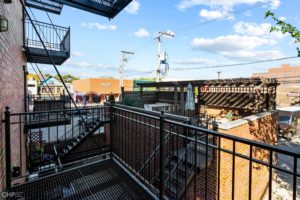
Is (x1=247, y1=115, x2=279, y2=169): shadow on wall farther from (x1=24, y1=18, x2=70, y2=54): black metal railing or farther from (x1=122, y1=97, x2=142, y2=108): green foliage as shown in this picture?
(x1=122, y1=97, x2=142, y2=108): green foliage

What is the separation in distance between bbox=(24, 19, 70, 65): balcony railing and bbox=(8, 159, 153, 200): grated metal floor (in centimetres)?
442

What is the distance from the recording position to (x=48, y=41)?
6.19m

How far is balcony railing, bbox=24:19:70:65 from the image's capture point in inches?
225

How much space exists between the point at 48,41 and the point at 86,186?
571cm

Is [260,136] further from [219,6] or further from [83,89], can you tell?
[83,89]

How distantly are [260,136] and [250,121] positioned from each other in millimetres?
1170

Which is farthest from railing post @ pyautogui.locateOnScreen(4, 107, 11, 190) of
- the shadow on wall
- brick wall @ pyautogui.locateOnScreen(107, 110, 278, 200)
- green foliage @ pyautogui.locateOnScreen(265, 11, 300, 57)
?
green foliage @ pyautogui.locateOnScreen(265, 11, 300, 57)

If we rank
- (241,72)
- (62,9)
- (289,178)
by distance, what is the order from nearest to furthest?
(62,9) → (289,178) → (241,72)

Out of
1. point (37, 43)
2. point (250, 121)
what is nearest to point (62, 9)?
point (37, 43)

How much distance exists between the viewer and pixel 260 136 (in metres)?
5.95

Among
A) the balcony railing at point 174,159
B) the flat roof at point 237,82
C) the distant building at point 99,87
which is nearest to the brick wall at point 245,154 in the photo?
the balcony railing at point 174,159

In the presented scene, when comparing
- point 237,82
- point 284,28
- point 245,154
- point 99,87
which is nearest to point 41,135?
point 245,154

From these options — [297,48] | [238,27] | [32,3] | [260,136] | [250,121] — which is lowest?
[260,136]

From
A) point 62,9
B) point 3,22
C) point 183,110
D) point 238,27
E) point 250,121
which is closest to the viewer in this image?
point 3,22
